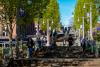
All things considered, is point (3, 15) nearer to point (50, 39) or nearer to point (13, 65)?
point (13, 65)

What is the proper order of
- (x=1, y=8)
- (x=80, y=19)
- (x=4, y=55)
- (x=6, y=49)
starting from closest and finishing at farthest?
(x=4, y=55)
(x=6, y=49)
(x=1, y=8)
(x=80, y=19)

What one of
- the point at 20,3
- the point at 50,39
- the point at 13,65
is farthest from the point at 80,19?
the point at 13,65

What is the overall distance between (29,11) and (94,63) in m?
10.6

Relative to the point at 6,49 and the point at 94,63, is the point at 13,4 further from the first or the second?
the point at 94,63

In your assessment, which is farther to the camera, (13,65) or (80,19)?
(80,19)

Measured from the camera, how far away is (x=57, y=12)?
3575 inches

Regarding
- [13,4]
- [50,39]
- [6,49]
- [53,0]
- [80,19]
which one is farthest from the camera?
[53,0]

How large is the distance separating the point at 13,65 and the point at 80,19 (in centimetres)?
5862

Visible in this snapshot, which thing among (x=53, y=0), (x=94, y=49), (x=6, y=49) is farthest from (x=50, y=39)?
(x=53, y=0)

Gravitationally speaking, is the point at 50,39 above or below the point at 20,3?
below

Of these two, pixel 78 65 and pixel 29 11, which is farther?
pixel 29 11

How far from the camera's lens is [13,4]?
2980 centimetres

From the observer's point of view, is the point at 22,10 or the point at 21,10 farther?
the point at 22,10

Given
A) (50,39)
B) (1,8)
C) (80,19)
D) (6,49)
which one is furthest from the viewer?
(80,19)
